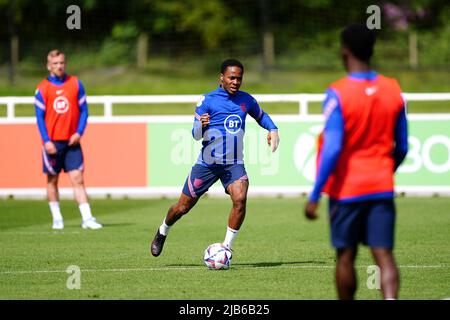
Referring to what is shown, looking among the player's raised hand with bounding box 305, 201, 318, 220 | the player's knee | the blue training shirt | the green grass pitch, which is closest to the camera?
the player's raised hand with bounding box 305, 201, 318, 220

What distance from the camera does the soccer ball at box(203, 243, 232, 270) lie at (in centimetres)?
1097

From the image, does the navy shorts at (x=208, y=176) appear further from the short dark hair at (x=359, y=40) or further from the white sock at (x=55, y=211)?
the white sock at (x=55, y=211)

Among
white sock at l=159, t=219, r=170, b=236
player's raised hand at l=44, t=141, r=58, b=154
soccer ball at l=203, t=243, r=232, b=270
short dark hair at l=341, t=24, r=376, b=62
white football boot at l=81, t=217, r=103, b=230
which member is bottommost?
white football boot at l=81, t=217, r=103, b=230

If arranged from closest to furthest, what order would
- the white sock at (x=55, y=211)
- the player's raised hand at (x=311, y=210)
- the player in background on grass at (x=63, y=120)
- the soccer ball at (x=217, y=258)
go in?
the player's raised hand at (x=311, y=210) < the soccer ball at (x=217, y=258) < the player in background on grass at (x=63, y=120) < the white sock at (x=55, y=211)

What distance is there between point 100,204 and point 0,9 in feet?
58.9

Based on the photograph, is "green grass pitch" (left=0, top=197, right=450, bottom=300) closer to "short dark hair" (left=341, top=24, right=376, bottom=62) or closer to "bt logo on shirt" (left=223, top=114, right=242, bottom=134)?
"bt logo on shirt" (left=223, top=114, right=242, bottom=134)

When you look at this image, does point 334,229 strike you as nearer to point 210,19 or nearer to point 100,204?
point 100,204

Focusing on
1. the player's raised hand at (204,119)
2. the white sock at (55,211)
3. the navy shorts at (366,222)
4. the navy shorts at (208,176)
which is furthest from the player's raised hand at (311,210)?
the white sock at (55,211)

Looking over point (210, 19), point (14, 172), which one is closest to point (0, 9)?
point (210, 19)

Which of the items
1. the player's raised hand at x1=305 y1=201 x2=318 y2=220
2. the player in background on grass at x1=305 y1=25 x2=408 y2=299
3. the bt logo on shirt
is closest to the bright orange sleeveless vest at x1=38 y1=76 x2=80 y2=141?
the bt logo on shirt

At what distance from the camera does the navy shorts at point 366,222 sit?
7.35 meters

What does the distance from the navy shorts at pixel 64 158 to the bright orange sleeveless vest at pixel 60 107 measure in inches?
5.7

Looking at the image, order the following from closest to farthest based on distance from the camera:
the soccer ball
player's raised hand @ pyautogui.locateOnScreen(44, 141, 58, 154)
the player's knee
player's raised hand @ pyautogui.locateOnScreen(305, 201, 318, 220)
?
player's raised hand @ pyautogui.locateOnScreen(305, 201, 318, 220) < the soccer ball < the player's knee < player's raised hand @ pyautogui.locateOnScreen(44, 141, 58, 154)

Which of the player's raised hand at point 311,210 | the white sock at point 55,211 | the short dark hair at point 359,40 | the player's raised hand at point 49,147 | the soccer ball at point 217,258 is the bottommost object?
the white sock at point 55,211
